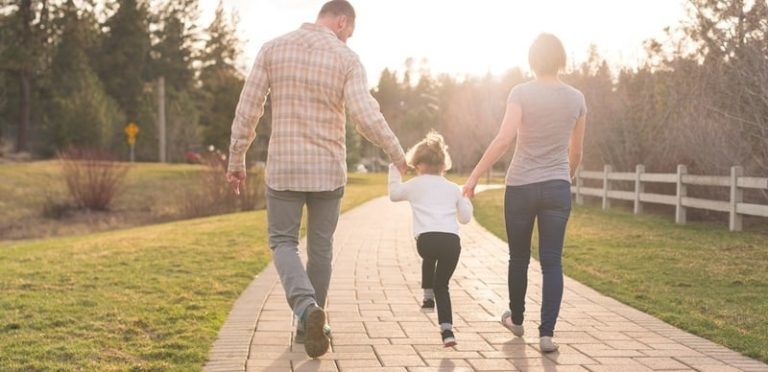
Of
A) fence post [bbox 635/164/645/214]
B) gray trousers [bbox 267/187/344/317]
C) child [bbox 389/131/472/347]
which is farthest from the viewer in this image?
fence post [bbox 635/164/645/214]

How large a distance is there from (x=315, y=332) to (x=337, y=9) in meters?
1.79

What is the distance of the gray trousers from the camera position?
4.36 m

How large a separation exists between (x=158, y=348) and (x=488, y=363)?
191 cm

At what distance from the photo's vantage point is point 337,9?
4566 millimetres

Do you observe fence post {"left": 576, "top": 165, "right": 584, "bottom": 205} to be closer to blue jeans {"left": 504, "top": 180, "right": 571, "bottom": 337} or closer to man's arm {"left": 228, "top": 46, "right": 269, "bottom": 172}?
blue jeans {"left": 504, "top": 180, "right": 571, "bottom": 337}

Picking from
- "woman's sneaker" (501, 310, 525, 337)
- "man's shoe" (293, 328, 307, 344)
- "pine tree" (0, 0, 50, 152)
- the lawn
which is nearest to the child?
"woman's sneaker" (501, 310, 525, 337)

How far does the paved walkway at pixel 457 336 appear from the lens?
172 inches

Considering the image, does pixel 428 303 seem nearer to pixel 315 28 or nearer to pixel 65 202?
pixel 315 28

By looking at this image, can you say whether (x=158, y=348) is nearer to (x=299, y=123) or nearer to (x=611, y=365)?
(x=299, y=123)

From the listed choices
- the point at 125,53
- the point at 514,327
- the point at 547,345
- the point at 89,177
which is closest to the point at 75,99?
the point at 125,53

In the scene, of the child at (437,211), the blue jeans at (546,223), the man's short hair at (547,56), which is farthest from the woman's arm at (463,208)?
the man's short hair at (547,56)

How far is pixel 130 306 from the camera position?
623 centimetres

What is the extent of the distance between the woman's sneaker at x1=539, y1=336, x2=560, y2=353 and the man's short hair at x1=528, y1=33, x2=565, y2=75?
1.53m

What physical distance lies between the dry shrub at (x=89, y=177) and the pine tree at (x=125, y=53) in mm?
34235
